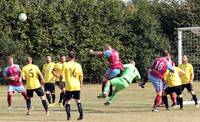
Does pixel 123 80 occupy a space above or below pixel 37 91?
above

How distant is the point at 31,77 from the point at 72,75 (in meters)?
2.69

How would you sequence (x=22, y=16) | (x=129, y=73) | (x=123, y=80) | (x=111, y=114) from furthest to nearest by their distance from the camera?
(x=22, y=16), (x=129, y=73), (x=123, y=80), (x=111, y=114)

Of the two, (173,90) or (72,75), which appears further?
(173,90)

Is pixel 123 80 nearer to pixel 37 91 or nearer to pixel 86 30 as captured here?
pixel 37 91

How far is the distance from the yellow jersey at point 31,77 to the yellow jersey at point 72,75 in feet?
8.16

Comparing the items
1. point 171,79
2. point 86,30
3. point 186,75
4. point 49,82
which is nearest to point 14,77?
point 49,82

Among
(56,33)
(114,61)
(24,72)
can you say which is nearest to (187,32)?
(114,61)

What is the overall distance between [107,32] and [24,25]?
6950mm

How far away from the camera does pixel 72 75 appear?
18641mm

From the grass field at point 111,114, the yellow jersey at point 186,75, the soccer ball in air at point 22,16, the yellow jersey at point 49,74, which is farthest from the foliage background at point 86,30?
the yellow jersey at point 186,75

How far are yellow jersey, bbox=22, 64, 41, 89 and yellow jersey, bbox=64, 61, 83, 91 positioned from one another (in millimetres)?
2486

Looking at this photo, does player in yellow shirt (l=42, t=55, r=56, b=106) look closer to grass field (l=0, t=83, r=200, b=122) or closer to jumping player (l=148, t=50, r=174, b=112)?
grass field (l=0, t=83, r=200, b=122)

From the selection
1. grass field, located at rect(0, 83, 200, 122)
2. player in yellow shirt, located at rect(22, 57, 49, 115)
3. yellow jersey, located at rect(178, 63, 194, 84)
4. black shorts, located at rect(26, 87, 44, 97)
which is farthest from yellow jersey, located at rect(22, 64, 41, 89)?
yellow jersey, located at rect(178, 63, 194, 84)

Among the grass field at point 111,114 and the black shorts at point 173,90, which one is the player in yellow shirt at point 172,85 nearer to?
the black shorts at point 173,90
